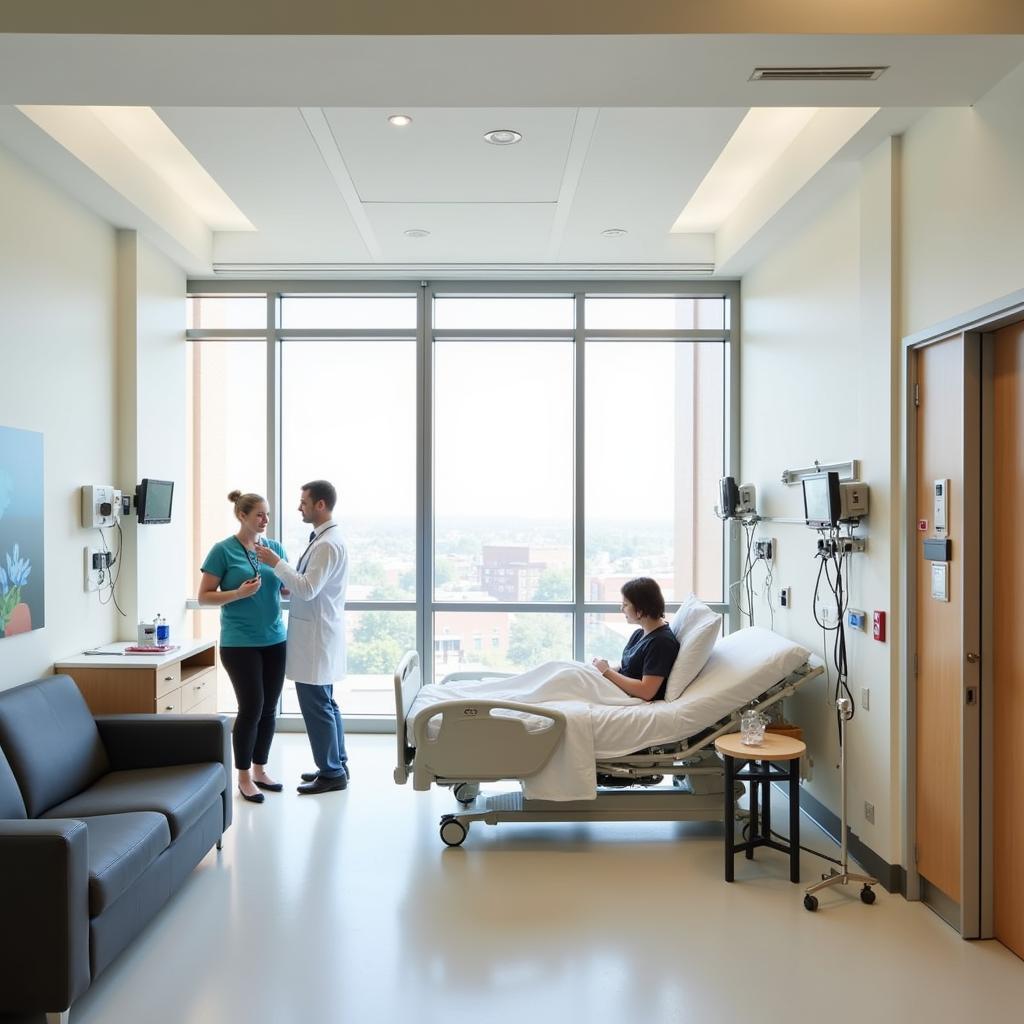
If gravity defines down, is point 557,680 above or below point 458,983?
above

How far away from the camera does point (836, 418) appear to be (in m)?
3.91

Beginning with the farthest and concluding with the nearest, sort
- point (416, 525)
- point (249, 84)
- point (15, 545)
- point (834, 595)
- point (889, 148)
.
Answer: point (416, 525)
point (834, 595)
point (15, 545)
point (889, 148)
point (249, 84)

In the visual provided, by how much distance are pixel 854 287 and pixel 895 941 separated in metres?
2.70

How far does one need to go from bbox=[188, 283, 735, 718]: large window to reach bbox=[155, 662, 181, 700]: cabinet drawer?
149 centimetres

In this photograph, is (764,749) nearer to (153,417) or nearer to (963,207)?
(963,207)

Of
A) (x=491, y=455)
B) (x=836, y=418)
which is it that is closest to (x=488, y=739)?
(x=836, y=418)

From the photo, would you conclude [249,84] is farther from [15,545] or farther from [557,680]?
→ [557,680]

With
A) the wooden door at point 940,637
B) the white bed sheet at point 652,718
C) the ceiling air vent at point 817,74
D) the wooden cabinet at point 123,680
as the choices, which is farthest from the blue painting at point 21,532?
the wooden door at point 940,637

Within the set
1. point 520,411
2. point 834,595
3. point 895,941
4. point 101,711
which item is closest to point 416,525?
point 520,411

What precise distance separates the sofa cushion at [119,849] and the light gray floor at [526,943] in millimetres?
345

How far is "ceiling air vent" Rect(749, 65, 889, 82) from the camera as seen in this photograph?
2592 mm

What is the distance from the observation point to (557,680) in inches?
157

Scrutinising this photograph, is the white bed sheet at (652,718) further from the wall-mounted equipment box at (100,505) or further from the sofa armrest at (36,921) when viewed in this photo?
the wall-mounted equipment box at (100,505)

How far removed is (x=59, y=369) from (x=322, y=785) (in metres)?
2.51
